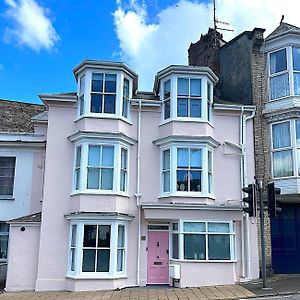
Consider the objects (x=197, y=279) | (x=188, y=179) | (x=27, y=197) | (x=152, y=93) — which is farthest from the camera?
(x=152, y=93)

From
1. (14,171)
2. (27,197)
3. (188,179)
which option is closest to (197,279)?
(188,179)

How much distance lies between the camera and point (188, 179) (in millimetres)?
16859

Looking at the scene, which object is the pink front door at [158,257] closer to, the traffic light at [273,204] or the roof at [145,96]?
the traffic light at [273,204]

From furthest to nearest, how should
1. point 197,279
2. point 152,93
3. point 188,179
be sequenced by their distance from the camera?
point 152,93, point 188,179, point 197,279

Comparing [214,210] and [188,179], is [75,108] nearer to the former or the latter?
[188,179]

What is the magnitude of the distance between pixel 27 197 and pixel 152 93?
7.99 m

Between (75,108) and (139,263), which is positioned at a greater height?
(75,108)

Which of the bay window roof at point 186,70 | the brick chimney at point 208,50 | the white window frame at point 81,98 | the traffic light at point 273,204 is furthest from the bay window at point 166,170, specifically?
the brick chimney at point 208,50

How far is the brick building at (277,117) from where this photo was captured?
1741 cm

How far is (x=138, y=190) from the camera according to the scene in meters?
17.0

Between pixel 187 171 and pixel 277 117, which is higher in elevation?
pixel 277 117

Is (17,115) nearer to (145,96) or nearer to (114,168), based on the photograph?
(145,96)

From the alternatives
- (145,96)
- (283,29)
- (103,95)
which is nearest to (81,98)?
(103,95)

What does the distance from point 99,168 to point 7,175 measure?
17.6ft
